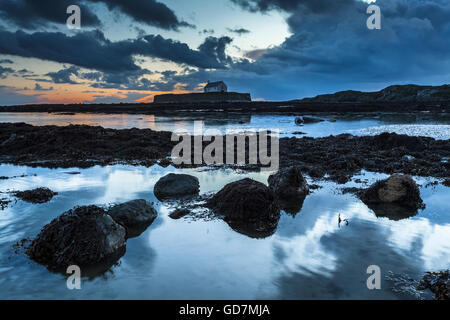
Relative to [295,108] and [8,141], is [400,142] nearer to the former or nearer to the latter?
[8,141]

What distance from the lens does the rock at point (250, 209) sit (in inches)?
294

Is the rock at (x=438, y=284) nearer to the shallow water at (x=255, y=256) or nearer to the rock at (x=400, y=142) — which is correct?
the shallow water at (x=255, y=256)

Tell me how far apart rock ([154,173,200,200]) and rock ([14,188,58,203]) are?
3336 millimetres

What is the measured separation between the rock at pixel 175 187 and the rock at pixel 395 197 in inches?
216

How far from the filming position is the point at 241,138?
23453mm

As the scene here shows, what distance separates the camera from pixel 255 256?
612cm

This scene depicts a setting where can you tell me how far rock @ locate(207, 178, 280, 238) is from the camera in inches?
294

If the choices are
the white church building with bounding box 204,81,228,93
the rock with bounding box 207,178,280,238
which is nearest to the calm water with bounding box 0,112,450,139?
the rock with bounding box 207,178,280,238

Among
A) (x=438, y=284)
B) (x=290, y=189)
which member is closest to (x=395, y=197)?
(x=290, y=189)

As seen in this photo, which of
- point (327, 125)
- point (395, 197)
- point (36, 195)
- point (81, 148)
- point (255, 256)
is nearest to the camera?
point (255, 256)

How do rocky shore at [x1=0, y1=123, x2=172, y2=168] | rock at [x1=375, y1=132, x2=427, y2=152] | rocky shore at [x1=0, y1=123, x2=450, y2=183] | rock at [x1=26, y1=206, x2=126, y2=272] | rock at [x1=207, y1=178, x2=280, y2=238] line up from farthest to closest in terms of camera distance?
rock at [x1=375, y1=132, x2=427, y2=152], rocky shore at [x1=0, y1=123, x2=172, y2=168], rocky shore at [x1=0, y1=123, x2=450, y2=183], rock at [x1=207, y1=178, x2=280, y2=238], rock at [x1=26, y1=206, x2=126, y2=272]

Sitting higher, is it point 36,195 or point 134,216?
point 36,195

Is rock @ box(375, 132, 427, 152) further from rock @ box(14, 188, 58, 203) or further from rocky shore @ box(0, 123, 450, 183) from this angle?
rock @ box(14, 188, 58, 203)

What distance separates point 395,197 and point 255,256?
5.32 m
